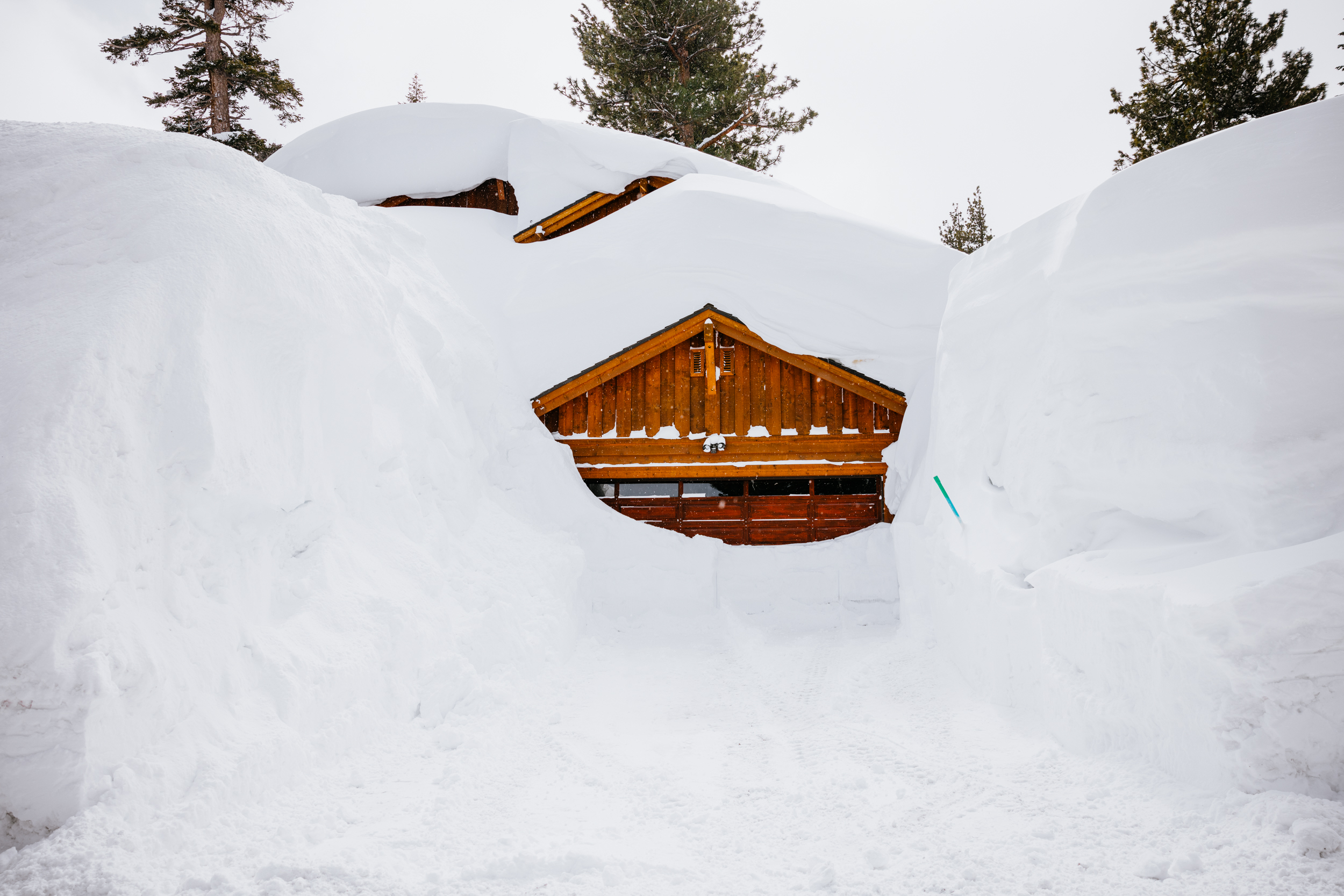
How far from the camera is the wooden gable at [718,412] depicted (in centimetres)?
1024

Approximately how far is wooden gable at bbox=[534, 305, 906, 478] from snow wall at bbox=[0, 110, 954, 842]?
138cm

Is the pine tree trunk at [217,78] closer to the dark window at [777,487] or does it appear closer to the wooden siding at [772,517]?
the wooden siding at [772,517]

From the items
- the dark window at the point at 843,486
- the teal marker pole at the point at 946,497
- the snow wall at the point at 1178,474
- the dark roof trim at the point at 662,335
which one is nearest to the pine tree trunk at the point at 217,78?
the dark roof trim at the point at 662,335

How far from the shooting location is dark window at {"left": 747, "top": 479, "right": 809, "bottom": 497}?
10477 mm

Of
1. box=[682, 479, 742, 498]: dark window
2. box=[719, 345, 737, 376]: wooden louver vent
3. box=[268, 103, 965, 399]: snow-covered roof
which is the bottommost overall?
box=[682, 479, 742, 498]: dark window

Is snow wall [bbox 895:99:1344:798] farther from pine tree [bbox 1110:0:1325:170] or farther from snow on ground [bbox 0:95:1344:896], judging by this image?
pine tree [bbox 1110:0:1325:170]

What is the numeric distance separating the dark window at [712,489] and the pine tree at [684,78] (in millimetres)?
13108

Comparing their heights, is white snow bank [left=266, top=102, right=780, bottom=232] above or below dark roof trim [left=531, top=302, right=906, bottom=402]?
above

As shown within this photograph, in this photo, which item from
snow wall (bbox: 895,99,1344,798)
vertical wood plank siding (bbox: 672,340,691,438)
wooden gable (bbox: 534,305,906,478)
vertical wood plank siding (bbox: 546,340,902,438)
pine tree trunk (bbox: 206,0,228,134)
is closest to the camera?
snow wall (bbox: 895,99,1344,798)

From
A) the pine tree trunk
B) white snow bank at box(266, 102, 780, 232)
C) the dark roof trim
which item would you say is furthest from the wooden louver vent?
the pine tree trunk

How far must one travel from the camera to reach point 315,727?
4.27 m

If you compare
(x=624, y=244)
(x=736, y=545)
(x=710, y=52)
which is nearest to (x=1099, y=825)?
(x=736, y=545)

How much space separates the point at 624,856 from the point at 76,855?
7.99ft

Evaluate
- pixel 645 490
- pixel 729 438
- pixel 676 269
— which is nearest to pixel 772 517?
pixel 729 438
